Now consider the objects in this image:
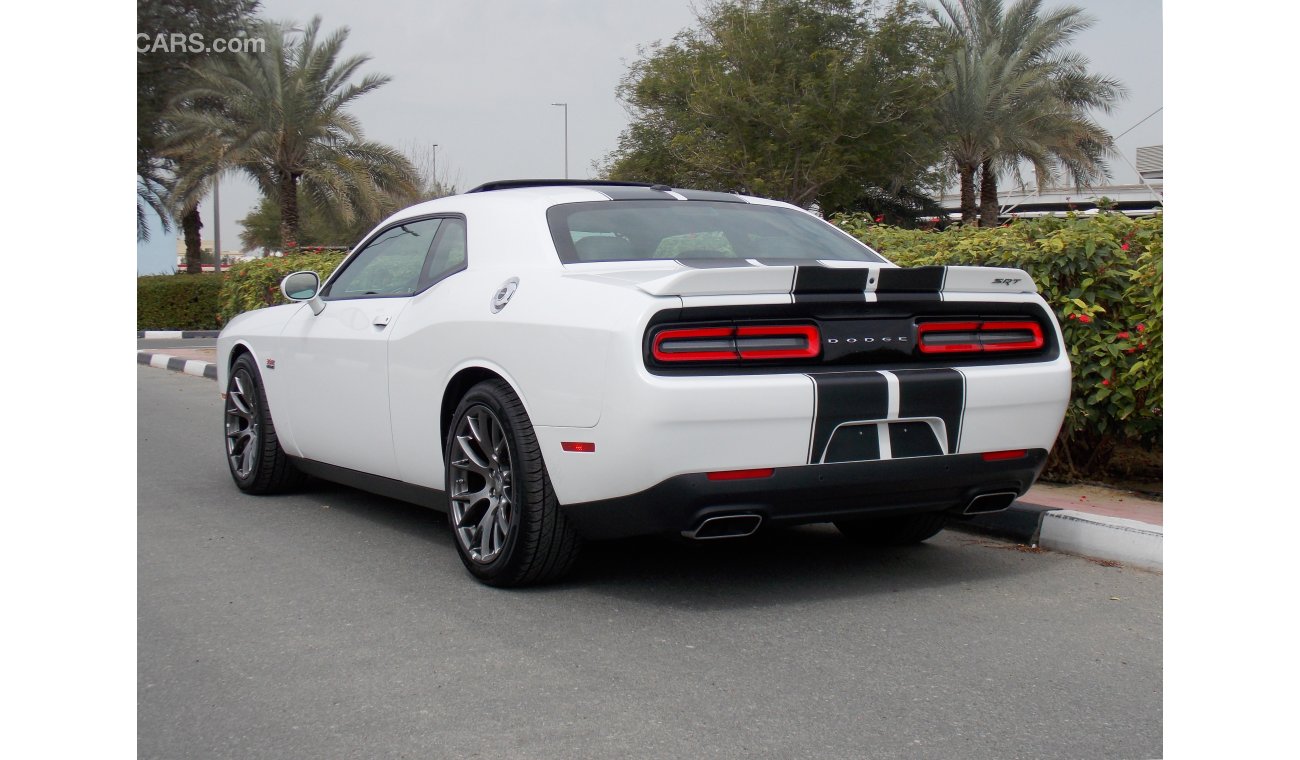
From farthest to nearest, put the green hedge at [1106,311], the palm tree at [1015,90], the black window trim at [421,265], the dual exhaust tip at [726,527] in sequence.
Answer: the palm tree at [1015,90]
the green hedge at [1106,311]
the black window trim at [421,265]
the dual exhaust tip at [726,527]

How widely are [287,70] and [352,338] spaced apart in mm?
23627

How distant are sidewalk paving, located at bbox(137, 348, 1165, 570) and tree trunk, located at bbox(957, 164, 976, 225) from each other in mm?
28407

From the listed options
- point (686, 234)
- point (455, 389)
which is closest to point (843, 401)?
point (686, 234)

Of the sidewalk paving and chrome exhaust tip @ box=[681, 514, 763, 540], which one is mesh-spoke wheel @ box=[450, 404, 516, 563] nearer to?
chrome exhaust tip @ box=[681, 514, 763, 540]

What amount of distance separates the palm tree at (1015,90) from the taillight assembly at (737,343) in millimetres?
28680

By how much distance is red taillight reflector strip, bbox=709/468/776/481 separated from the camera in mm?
3914

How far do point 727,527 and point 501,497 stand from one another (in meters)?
0.89

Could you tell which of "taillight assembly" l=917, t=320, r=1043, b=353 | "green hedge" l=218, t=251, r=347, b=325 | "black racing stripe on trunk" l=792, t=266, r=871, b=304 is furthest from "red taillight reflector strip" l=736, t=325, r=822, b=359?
"green hedge" l=218, t=251, r=347, b=325

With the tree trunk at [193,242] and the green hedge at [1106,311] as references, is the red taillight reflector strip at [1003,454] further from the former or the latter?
the tree trunk at [193,242]

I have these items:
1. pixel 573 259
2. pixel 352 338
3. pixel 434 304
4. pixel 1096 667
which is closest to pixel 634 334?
pixel 573 259

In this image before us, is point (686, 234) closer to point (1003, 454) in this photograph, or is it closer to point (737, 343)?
point (737, 343)

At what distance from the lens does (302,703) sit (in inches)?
132

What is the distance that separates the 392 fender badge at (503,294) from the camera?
447 cm

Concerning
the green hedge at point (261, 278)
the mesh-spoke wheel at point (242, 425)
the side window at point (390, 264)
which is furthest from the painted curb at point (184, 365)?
the side window at point (390, 264)
